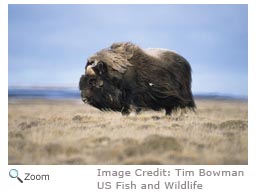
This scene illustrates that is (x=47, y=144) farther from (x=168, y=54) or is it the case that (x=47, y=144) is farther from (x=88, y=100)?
(x=168, y=54)

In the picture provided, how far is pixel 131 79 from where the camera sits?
395 inches

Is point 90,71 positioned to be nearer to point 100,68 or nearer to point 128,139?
point 100,68

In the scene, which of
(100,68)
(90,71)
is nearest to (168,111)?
(100,68)

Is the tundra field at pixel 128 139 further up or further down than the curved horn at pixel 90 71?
further down

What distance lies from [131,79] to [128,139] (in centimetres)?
191

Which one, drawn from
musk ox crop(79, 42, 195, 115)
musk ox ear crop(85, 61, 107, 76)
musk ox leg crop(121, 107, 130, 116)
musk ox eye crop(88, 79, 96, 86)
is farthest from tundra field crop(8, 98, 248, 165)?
musk ox ear crop(85, 61, 107, 76)

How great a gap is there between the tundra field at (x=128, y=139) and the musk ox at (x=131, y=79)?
0.95 ft

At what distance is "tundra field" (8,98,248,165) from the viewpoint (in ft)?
26.5

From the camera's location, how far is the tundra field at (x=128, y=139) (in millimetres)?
8078
